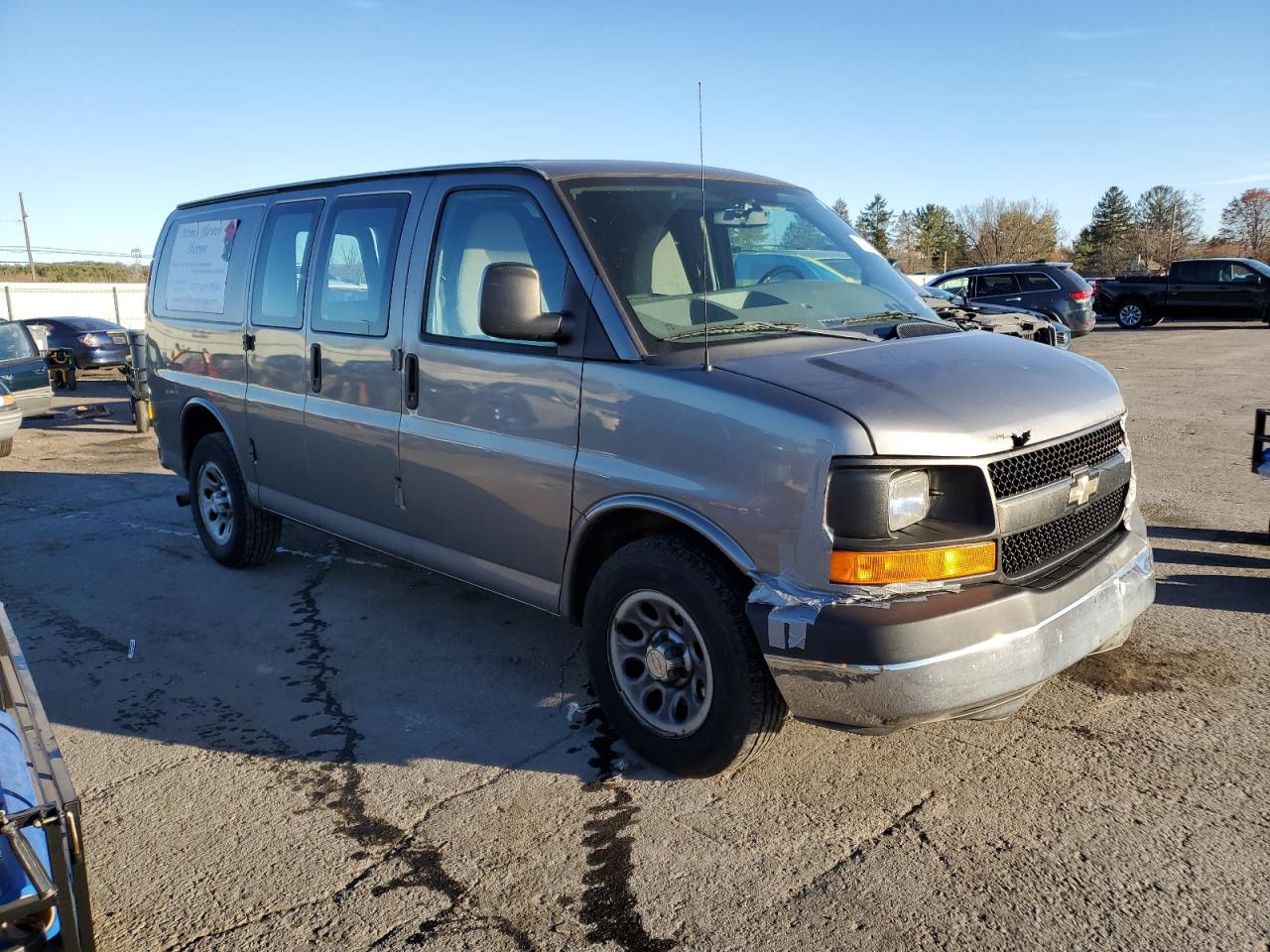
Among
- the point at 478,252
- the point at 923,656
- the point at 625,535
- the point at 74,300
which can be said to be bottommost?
the point at 923,656

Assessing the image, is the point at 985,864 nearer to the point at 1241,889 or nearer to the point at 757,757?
the point at 1241,889

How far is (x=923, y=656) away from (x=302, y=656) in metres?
3.08

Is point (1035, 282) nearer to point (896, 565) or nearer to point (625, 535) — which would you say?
point (625, 535)

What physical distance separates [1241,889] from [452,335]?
10.7ft

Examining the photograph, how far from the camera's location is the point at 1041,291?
19062 millimetres

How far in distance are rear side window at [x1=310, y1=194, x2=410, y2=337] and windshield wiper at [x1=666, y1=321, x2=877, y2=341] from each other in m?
1.59

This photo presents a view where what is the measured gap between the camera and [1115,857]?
2.90 metres

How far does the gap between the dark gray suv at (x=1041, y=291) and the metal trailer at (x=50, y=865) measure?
18.5 m

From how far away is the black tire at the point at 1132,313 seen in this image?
2622 centimetres

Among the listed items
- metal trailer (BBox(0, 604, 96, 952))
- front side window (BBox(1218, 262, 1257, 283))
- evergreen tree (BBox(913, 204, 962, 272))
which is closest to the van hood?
metal trailer (BBox(0, 604, 96, 952))

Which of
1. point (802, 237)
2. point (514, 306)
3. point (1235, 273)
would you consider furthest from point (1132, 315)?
point (514, 306)

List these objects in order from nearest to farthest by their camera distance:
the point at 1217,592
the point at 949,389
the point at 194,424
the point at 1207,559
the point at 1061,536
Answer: the point at 949,389 → the point at 1061,536 → the point at 1217,592 → the point at 1207,559 → the point at 194,424

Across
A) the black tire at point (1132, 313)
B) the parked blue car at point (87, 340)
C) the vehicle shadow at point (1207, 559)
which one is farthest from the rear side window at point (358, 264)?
the black tire at point (1132, 313)

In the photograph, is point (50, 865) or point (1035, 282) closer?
point (50, 865)
